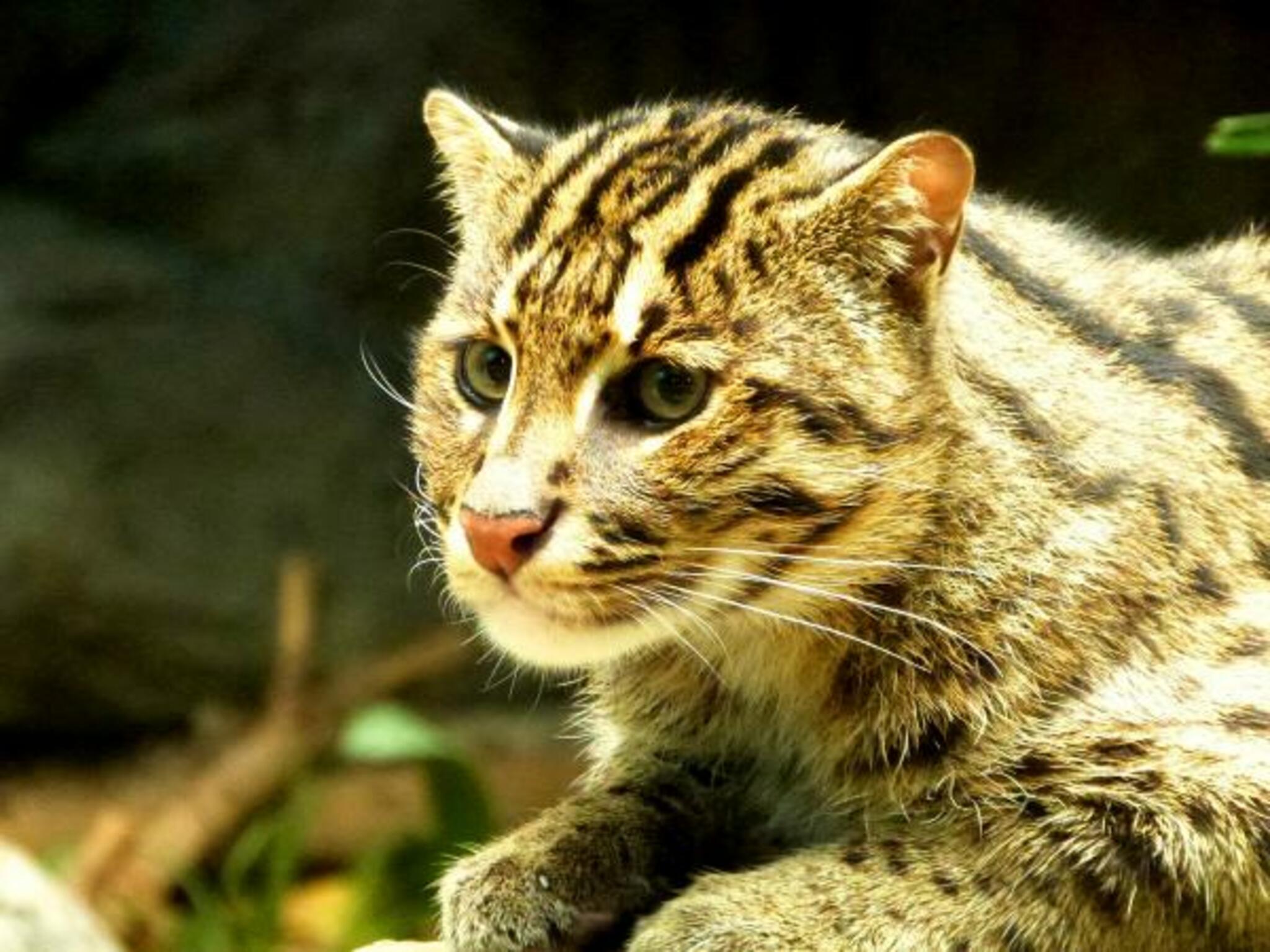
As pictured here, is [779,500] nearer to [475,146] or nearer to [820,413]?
[820,413]

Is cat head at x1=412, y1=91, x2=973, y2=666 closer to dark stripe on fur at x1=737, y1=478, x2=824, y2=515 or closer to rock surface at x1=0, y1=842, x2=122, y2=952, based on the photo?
dark stripe on fur at x1=737, y1=478, x2=824, y2=515

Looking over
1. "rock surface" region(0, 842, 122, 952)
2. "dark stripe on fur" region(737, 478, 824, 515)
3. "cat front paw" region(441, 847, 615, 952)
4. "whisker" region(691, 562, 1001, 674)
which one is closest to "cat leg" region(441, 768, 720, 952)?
"cat front paw" region(441, 847, 615, 952)

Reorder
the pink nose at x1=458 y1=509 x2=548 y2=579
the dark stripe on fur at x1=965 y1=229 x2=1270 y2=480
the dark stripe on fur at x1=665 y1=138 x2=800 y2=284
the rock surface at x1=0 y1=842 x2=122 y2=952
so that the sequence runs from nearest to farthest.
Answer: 1. the pink nose at x1=458 y1=509 x2=548 y2=579
2. the dark stripe on fur at x1=665 y1=138 x2=800 y2=284
3. the dark stripe on fur at x1=965 y1=229 x2=1270 y2=480
4. the rock surface at x1=0 y1=842 x2=122 y2=952

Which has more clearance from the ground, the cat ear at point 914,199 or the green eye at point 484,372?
the cat ear at point 914,199

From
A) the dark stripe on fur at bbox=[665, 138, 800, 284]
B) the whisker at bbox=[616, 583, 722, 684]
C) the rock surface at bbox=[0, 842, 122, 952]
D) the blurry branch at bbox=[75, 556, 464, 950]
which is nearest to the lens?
the whisker at bbox=[616, 583, 722, 684]

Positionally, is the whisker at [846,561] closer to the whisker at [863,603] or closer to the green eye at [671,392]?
the whisker at [863,603]

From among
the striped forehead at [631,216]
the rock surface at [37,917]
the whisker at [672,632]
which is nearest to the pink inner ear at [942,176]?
the striped forehead at [631,216]
